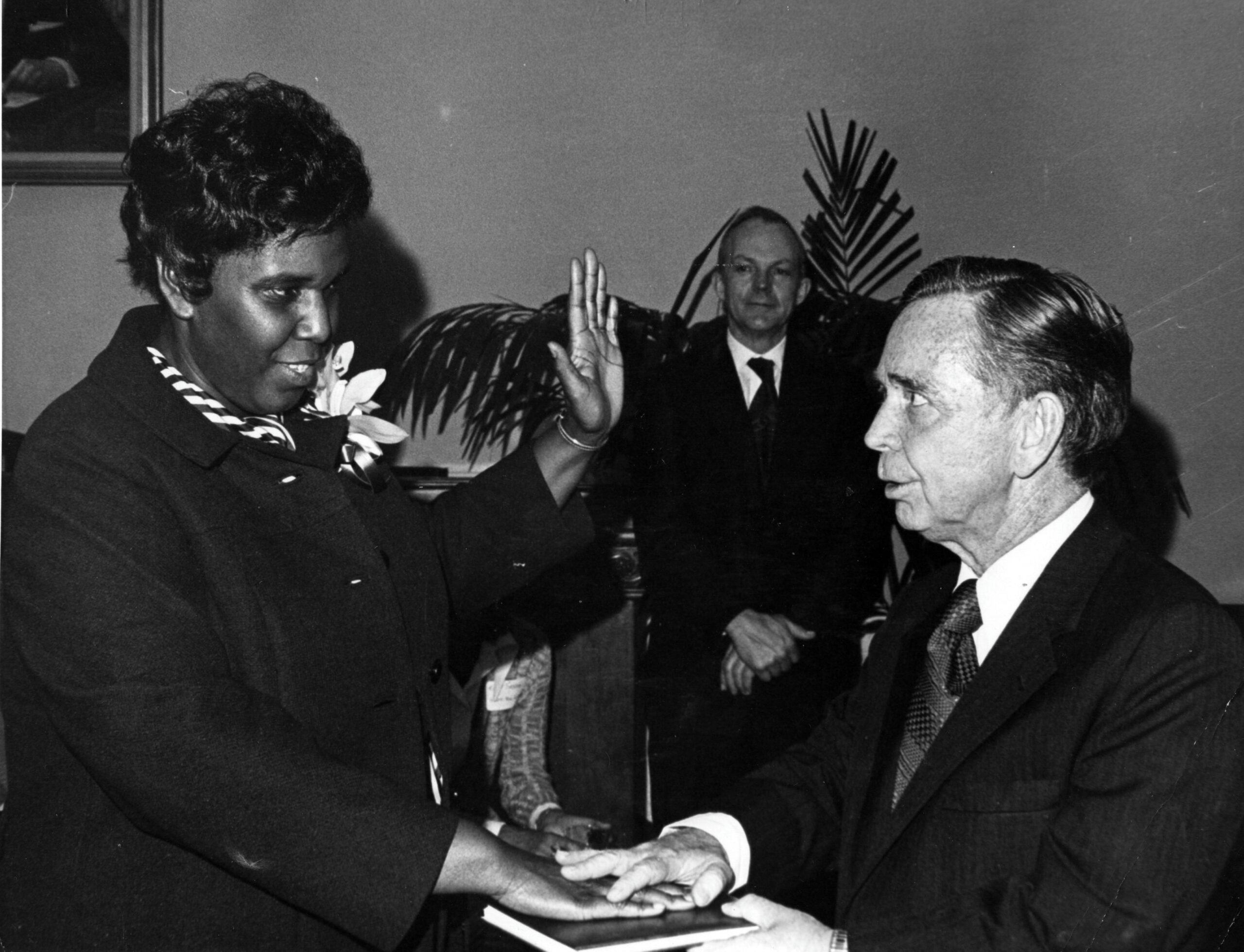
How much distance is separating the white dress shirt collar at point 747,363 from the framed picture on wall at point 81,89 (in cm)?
177

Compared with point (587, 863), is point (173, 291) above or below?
above

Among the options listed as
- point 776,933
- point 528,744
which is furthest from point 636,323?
point 776,933

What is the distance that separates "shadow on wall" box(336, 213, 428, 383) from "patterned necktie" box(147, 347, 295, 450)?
2216 mm

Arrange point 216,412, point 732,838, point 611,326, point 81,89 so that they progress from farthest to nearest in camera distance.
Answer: point 81,89 < point 611,326 < point 732,838 < point 216,412

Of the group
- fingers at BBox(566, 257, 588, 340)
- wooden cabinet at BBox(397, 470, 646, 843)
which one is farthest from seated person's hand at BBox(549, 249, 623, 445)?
wooden cabinet at BBox(397, 470, 646, 843)

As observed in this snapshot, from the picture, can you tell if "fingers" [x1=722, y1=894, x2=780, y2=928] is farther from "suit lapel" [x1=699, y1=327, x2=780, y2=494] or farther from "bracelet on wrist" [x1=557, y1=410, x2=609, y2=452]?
"suit lapel" [x1=699, y1=327, x2=780, y2=494]

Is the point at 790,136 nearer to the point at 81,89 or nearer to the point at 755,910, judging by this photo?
the point at 81,89

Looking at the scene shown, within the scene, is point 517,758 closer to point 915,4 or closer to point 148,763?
point 148,763

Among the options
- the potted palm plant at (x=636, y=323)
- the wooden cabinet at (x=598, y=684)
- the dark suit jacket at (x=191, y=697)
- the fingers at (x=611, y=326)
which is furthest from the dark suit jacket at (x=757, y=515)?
the dark suit jacket at (x=191, y=697)

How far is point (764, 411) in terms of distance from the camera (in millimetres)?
3531

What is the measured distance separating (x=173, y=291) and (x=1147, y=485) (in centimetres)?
298

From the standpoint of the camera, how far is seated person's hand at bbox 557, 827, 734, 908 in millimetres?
1688

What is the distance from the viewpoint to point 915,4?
12.8 feet

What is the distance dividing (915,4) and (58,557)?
134 inches
